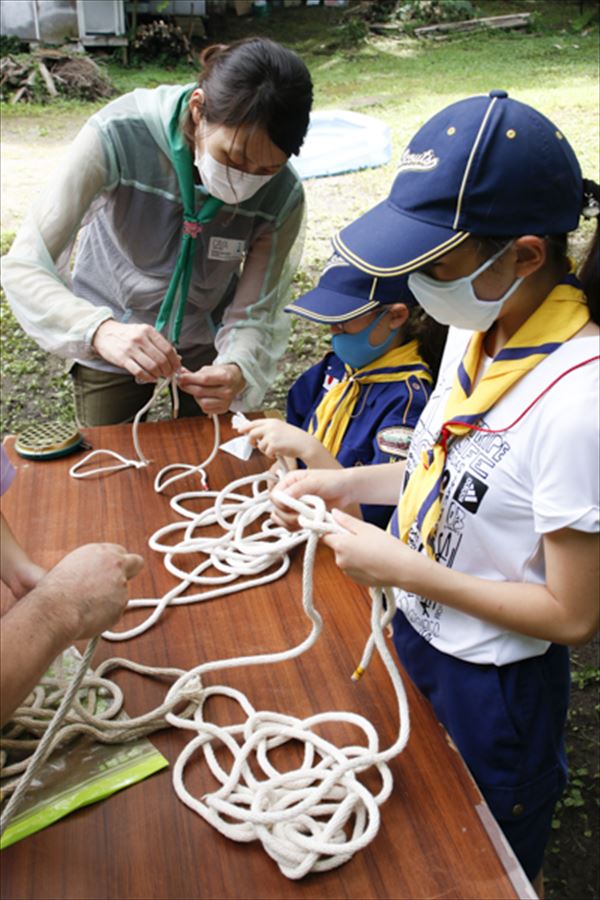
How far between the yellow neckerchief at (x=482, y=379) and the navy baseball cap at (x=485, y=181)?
0.38 ft

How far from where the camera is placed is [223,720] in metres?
1.35

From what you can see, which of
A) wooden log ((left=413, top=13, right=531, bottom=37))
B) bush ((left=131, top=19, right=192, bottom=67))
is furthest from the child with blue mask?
wooden log ((left=413, top=13, right=531, bottom=37))

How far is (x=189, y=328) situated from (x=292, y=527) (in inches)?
38.1

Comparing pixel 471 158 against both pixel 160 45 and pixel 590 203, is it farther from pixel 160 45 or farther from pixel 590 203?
pixel 160 45

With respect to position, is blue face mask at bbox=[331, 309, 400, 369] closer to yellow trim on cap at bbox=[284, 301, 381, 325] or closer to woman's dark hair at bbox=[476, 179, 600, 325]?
yellow trim on cap at bbox=[284, 301, 381, 325]

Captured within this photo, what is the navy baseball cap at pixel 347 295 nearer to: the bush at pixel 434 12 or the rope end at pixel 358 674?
the rope end at pixel 358 674

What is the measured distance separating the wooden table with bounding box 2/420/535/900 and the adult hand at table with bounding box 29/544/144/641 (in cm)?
25

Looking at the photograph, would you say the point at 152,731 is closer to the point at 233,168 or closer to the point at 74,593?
the point at 74,593

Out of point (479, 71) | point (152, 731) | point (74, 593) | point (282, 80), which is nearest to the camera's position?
point (74, 593)

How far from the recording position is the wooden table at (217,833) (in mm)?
1106

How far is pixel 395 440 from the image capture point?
1860 millimetres

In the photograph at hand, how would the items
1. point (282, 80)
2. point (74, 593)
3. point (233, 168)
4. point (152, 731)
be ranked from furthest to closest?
1. point (233, 168)
2. point (282, 80)
3. point (152, 731)
4. point (74, 593)

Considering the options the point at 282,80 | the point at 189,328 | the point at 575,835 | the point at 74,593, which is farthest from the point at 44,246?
the point at 575,835

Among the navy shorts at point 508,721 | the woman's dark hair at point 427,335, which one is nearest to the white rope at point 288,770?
the navy shorts at point 508,721
